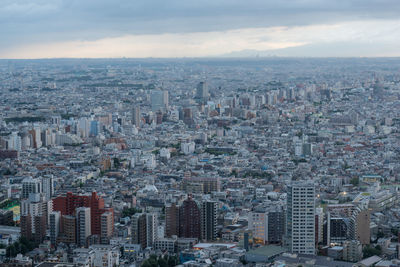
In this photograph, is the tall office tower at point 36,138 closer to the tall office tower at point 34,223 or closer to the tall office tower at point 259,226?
the tall office tower at point 34,223

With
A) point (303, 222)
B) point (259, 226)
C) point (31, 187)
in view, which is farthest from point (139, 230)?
point (31, 187)

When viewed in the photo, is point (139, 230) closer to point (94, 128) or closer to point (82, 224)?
point (82, 224)

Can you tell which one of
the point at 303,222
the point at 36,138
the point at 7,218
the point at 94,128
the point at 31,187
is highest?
the point at 303,222

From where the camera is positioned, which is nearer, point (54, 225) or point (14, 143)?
point (54, 225)

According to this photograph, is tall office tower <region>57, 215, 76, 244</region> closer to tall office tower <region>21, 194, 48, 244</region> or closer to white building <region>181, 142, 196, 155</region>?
tall office tower <region>21, 194, 48, 244</region>

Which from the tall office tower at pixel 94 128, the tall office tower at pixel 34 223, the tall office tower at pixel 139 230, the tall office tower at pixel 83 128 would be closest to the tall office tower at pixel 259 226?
the tall office tower at pixel 139 230

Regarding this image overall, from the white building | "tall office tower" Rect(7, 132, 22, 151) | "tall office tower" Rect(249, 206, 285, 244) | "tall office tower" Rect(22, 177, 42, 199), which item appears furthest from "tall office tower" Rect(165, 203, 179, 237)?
"tall office tower" Rect(7, 132, 22, 151)

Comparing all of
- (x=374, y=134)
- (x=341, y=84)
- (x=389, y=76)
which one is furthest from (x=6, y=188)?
(x=389, y=76)

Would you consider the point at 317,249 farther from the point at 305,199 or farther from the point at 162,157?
the point at 162,157
